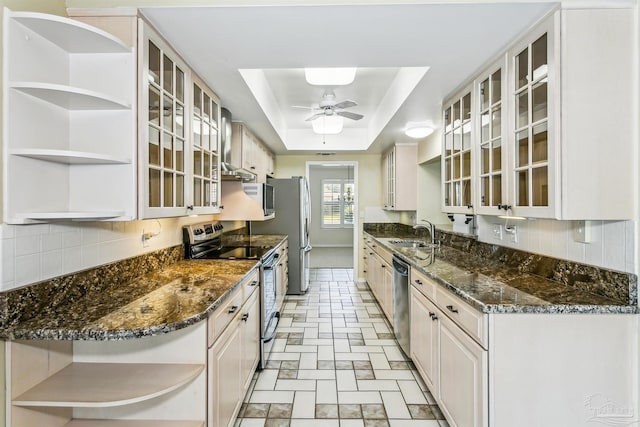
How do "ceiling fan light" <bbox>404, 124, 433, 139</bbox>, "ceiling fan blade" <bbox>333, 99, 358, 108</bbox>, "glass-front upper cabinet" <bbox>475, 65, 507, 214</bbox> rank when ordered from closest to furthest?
1. "glass-front upper cabinet" <bbox>475, 65, 507, 214</bbox>
2. "ceiling fan blade" <bbox>333, 99, 358, 108</bbox>
3. "ceiling fan light" <bbox>404, 124, 433, 139</bbox>

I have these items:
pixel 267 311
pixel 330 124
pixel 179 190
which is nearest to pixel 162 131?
pixel 179 190

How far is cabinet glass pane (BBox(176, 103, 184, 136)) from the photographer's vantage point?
2.00m

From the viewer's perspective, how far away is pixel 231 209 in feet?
11.8

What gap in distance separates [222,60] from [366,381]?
8.14 ft

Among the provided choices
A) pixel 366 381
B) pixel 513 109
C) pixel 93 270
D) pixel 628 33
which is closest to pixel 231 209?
pixel 93 270

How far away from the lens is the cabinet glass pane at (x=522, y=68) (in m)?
1.74

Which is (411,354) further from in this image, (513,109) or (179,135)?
(179,135)

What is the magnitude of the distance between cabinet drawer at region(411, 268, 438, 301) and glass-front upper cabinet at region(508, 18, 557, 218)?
69 cm

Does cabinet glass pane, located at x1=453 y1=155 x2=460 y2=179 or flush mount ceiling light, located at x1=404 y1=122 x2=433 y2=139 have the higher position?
flush mount ceiling light, located at x1=404 y1=122 x2=433 y2=139

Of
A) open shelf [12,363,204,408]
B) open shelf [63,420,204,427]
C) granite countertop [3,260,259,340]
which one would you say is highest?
granite countertop [3,260,259,340]

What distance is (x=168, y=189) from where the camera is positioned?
1.90 meters

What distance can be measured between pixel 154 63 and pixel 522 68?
1933 mm

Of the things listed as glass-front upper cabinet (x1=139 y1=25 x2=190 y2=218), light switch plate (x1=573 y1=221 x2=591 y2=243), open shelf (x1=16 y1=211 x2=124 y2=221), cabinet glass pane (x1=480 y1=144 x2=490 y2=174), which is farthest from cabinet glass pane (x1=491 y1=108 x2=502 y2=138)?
open shelf (x1=16 y1=211 x2=124 y2=221)

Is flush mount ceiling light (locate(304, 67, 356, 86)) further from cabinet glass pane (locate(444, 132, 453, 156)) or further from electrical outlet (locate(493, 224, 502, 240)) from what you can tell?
electrical outlet (locate(493, 224, 502, 240))
